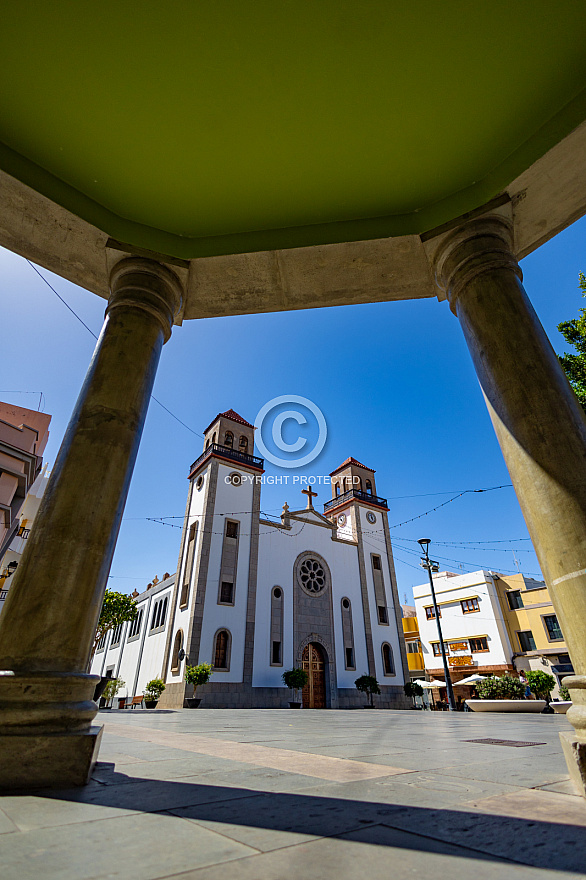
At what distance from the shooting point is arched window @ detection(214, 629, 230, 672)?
753 inches

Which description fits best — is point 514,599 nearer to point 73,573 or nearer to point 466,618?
point 466,618

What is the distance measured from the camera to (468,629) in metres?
31.6

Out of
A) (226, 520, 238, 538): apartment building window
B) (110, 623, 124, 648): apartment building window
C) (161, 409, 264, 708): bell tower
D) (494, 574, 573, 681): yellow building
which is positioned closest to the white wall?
(494, 574, 573, 681): yellow building

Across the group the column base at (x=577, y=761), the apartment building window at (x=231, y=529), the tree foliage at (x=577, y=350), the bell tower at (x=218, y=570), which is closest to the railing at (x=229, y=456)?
the bell tower at (x=218, y=570)

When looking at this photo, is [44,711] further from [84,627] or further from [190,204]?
[190,204]

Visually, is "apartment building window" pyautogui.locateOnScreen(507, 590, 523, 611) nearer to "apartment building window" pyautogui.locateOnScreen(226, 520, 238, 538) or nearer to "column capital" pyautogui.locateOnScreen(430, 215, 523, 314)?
"apartment building window" pyautogui.locateOnScreen(226, 520, 238, 538)

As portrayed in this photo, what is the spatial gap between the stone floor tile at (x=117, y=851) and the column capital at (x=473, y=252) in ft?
11.6

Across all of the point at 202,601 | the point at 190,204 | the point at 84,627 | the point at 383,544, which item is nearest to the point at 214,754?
the point at 84,627

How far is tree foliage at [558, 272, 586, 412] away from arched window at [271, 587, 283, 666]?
1699cm

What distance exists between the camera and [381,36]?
9.62 feet

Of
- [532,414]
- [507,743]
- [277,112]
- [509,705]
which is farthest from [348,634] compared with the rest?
[277,112]

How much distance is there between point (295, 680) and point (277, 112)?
21.1m

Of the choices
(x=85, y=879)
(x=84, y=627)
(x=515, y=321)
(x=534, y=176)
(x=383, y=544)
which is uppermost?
(x=383, y=544)

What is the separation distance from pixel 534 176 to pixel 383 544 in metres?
27.1
